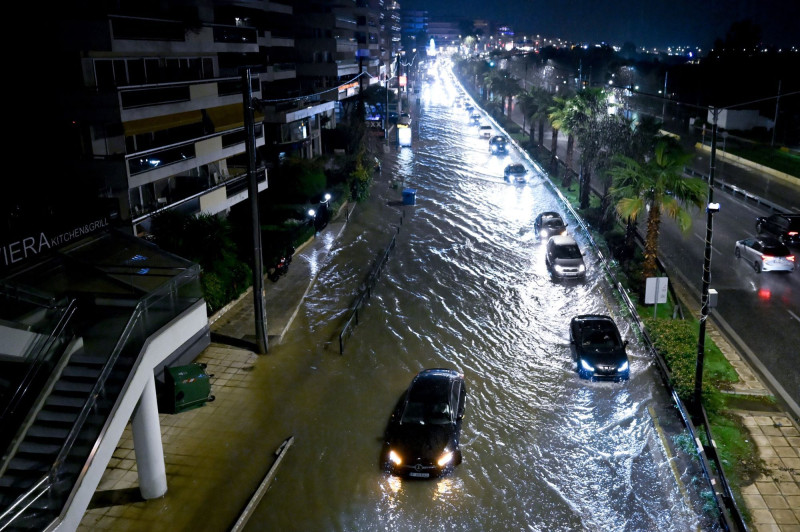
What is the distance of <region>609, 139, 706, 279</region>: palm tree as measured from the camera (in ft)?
83.8

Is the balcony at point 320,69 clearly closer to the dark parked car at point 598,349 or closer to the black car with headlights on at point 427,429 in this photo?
the dark parked car at point 598,349

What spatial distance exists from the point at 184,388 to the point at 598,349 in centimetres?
1259

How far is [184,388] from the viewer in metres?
18.2

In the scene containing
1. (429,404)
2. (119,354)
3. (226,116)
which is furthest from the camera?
(226,116)

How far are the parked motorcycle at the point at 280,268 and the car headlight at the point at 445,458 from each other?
1528cm

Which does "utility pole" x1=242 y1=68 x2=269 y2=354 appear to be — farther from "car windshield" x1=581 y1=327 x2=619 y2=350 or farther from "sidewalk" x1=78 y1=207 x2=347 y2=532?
"car windshield" x1=581 y1=327 x2=619 y2=350

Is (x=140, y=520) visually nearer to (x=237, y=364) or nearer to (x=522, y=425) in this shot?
(x=237, y=364)

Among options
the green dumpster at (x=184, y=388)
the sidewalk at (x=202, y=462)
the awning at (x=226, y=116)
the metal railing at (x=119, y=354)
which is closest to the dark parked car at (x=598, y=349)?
the sidewalk at (x=202, y=462)

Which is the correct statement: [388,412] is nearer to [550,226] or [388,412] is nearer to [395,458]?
[395,458]

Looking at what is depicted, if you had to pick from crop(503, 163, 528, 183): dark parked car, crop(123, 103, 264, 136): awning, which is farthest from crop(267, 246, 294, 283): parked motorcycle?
crop(503, 163, 528, 183): dark parked car

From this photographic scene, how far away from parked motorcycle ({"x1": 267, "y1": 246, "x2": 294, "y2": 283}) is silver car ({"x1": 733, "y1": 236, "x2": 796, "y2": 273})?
21.0 m

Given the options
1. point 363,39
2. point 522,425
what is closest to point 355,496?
point 522,425

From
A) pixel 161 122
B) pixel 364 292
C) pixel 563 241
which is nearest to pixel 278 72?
pixel 161 122

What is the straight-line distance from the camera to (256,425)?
17.9 m
